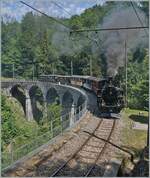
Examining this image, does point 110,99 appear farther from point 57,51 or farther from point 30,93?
point 57,51

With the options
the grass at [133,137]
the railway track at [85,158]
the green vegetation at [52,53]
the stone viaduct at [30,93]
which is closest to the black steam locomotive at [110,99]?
the grass at [133,137]

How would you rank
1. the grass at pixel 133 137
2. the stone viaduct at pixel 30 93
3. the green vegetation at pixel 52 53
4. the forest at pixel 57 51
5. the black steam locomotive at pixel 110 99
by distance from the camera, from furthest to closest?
the forest at pixel 57 51
the stone viaduct at pixel 30 93
the green vegetation at pixel 52 53
the black steam locomotive at pixel 110 99
the grass at pixel 133 137

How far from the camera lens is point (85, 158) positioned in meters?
19.9

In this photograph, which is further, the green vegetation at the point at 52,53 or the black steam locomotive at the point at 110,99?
the green vegetation at the point at 52,53

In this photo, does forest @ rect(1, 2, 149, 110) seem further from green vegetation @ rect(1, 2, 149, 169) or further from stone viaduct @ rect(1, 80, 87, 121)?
stone viaduct @ rect(1, 80, 87, 121)

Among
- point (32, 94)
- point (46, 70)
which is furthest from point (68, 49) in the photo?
point (32, 94)

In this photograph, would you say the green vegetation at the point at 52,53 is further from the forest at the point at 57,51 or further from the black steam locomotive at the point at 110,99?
the black steam locomotive at the point at 110,99

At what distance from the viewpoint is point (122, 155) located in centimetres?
2119

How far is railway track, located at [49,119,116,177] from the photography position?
17.2 m

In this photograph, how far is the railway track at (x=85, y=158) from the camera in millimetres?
17236

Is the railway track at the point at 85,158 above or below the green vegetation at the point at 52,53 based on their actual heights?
below

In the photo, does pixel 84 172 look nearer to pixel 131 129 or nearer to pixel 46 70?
pixel 131 129

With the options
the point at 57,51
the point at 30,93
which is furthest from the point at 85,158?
the point at 57,51

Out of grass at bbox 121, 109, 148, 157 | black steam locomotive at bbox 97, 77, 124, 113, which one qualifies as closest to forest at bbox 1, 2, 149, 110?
black steam locomotive at bbox 97, 77, 124, 113
